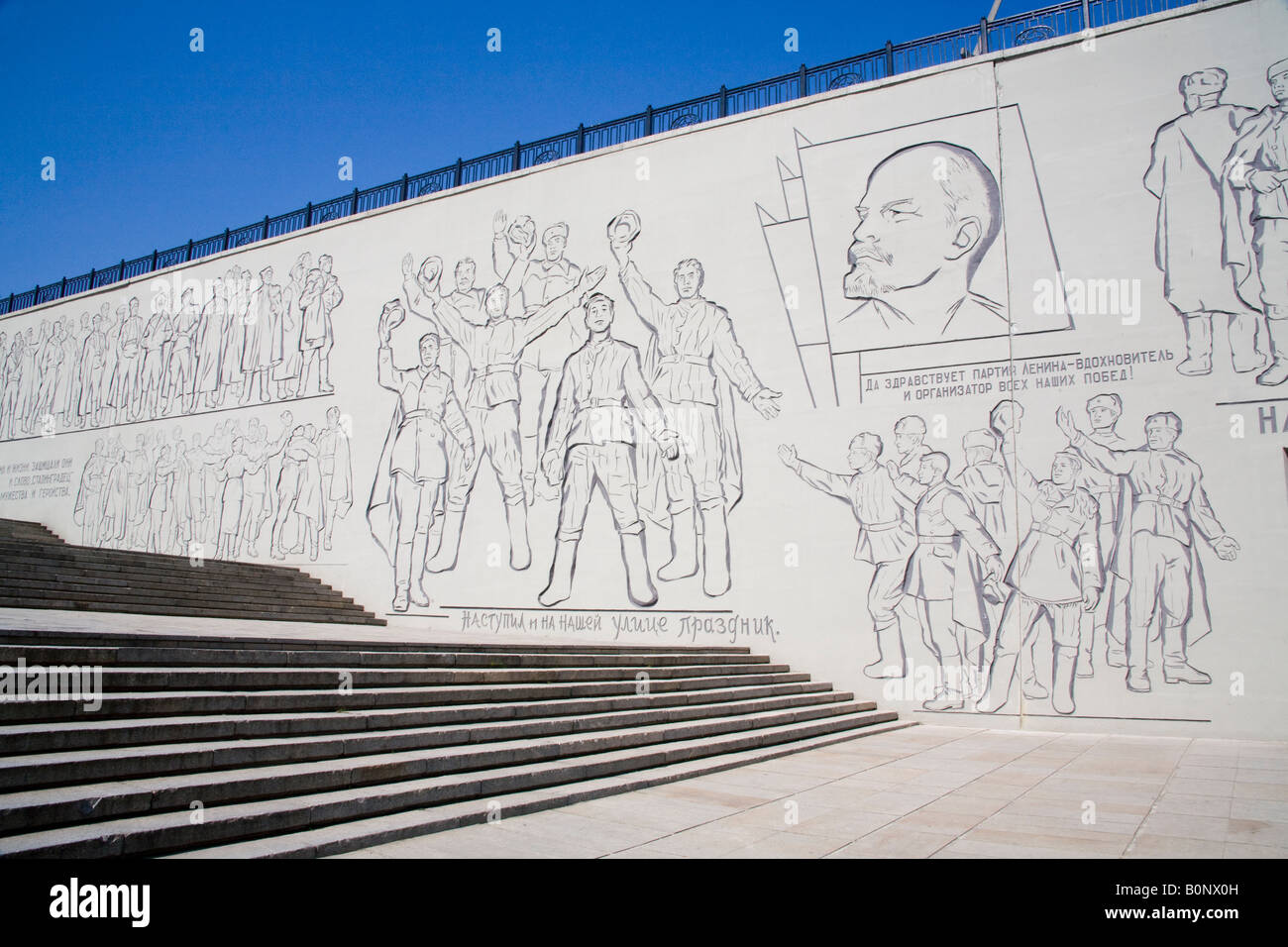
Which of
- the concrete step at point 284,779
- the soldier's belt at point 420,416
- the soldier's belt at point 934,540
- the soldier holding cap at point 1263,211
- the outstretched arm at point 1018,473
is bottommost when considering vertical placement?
the concrete step at point 284,779

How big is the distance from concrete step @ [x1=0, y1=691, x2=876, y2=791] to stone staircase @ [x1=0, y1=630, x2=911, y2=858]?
11 mm

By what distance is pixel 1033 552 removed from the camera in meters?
11.2

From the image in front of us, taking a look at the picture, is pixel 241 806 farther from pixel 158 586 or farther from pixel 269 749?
pixel 158 586

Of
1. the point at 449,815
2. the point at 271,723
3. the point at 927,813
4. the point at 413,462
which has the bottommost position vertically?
the point at 927,813

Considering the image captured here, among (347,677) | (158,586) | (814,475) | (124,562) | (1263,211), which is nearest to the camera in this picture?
(347,677)

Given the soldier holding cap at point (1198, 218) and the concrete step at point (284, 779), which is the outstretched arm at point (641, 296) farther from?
the concrete step at point (284, 779)

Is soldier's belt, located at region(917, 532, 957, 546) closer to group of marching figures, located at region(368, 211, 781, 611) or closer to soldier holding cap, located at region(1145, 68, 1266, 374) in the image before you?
group of marching figures, located at region(368, 211, 781, 611)

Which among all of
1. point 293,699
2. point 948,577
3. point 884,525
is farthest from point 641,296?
point 293,699

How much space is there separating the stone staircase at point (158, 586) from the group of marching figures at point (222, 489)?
1.33 meters

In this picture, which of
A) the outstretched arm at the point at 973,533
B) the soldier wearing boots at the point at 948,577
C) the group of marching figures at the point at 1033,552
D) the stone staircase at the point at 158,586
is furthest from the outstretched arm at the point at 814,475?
the stone staircase at the point at 158,586

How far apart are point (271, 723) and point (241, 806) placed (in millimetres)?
931

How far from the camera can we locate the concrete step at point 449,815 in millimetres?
4395
